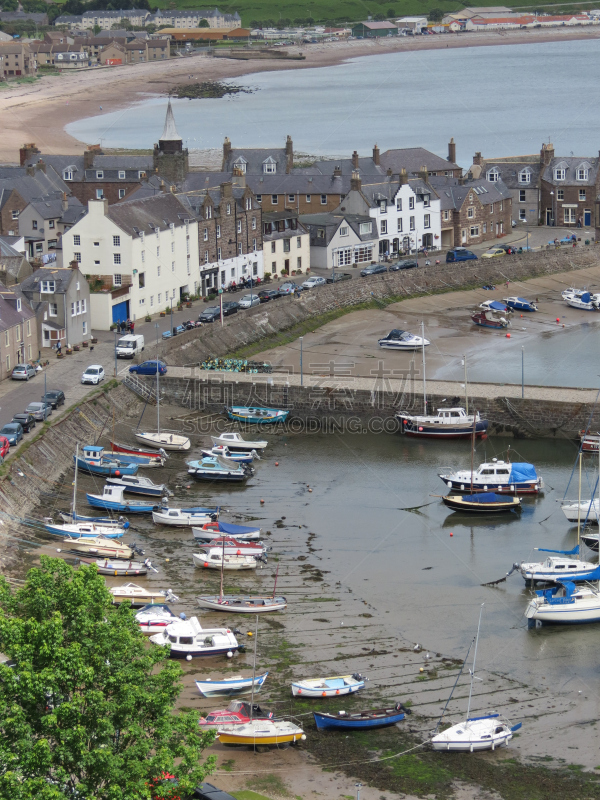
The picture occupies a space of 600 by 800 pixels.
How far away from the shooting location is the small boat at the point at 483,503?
51.4 m

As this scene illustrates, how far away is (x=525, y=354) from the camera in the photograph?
73.4 metres

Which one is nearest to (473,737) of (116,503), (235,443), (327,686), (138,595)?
(327,686)

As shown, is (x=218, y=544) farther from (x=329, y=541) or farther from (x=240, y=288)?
(x=240, y=288)

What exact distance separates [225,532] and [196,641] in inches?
370

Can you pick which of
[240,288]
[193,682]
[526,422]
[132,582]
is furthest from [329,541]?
[240,288]

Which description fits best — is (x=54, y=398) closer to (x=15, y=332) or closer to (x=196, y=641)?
(x=15, y=332)

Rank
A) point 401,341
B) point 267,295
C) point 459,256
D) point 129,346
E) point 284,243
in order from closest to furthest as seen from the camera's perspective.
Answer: point 129,346 → point 401,341 → point 267,295 → point 284,243 → point 459,256

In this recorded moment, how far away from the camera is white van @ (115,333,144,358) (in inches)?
2645

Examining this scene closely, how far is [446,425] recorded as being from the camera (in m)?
61.0

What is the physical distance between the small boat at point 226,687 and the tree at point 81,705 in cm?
921

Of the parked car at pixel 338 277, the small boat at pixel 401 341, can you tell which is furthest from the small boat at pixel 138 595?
the parked car at pixel 338 277

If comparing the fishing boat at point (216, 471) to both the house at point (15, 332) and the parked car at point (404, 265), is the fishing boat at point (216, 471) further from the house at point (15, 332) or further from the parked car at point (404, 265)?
the parked car at point (404, 265)

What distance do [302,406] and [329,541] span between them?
56.6ft

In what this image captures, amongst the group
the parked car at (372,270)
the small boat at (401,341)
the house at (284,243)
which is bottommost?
the small boat at (401,341)
